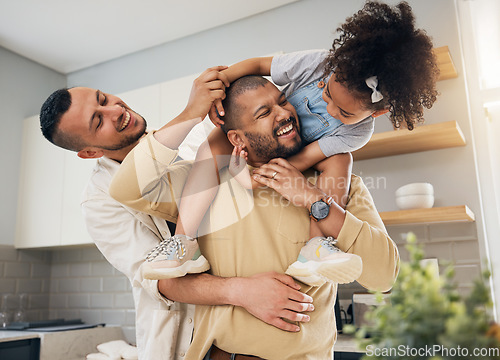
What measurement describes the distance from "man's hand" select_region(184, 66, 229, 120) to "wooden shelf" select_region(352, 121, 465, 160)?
131 cm

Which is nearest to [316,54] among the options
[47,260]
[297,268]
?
[297,268]

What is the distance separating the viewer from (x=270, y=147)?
1122mm

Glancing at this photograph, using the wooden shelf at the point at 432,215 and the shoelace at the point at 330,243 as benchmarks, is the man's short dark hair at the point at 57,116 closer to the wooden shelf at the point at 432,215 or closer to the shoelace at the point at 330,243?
the shoelace at the point at 330,243

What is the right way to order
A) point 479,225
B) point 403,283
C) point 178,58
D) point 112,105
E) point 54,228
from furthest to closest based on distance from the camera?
point 178,58 < point 54,228 < point 479,225 < point 112,105 < point 403,283

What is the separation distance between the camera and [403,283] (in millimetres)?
531

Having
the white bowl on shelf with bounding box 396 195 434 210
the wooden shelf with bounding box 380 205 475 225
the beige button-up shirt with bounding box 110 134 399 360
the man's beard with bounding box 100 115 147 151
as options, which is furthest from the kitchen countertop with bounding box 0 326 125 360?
the white bowl on shelf with bounding box 396 195 434 210

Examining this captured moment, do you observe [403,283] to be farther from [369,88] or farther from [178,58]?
[178,58]

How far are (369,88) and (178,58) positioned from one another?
2589 mm

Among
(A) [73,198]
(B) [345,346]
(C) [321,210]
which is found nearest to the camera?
(C) [321,210]

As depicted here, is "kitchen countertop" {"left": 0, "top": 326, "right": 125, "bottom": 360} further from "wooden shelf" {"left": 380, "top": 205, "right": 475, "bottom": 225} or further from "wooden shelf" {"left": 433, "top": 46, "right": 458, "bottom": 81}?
"wooden shelf" {"left": 433, "top": 46, "right": 458, "bottom": 81}

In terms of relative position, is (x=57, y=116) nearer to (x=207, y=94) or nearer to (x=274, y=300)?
(x=207, y=94)

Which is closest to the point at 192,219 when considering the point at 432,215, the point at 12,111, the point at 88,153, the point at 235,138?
the point at 235,138

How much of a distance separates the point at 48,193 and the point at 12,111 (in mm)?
684

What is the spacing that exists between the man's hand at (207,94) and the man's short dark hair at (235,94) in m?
0.02
